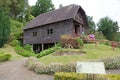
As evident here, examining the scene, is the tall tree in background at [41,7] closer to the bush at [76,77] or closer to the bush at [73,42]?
the bush at [73,42]

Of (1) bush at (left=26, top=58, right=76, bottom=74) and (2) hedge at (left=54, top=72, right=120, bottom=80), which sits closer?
(2) hedge at (left=54, top=72, right=120, bottom=80)

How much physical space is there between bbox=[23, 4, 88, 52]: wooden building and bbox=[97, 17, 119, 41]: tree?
16677mm

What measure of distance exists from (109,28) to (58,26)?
22022 mm

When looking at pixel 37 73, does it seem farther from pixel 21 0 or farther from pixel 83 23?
pixel 21 0

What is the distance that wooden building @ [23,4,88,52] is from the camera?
27.8 meters

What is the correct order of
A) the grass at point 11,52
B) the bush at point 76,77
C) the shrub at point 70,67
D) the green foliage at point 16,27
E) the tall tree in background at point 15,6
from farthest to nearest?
the tall tree in background at point 15,6, the green foliage at point 16,27, the grass at point 11,52, the shrub at point 70,67, the bush at point 76,77

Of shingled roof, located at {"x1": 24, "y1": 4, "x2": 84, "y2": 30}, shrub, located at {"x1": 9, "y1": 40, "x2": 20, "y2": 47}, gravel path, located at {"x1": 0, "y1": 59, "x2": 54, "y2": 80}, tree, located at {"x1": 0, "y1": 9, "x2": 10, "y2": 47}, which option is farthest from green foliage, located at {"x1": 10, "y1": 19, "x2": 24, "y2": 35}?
gravel path, located at {"x1": 0, "y1": 59, "x2": 54, "y2": 80}

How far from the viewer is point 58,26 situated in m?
29.3

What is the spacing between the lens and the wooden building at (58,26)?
1094 inches

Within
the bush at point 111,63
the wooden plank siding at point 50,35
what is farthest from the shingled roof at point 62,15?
the bush at point 111,63

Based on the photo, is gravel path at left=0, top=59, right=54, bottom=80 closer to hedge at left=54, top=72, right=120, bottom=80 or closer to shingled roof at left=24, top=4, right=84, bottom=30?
hedge at left=54, top=72, right=120, bottom=80

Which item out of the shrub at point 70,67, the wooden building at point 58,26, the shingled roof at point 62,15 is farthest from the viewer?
the wooden building at point 58,26

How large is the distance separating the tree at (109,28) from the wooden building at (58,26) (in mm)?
16677

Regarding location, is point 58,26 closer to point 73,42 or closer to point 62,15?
point 62,15
